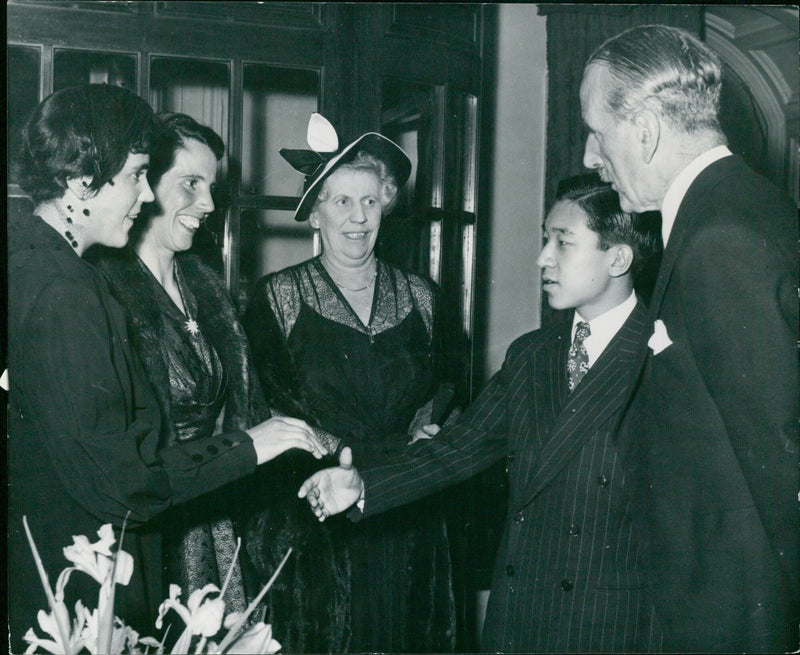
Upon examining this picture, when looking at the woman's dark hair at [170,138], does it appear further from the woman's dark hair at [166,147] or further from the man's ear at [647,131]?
the man's ear at [647,131]

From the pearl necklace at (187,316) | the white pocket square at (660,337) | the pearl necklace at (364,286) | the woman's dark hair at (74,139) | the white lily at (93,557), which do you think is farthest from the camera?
the pearl necklace at (364,286)

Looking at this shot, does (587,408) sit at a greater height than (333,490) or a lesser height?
greater

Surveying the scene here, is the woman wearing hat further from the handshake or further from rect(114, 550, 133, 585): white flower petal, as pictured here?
rect(114, 550, 133, 585): white flower petal

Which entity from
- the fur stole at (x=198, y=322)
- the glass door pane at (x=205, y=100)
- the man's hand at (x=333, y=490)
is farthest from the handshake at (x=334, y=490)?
the glass door pane at (x=205, y=100)

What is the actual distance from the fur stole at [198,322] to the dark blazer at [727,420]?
1004 mm

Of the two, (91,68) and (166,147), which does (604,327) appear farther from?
(91,68)

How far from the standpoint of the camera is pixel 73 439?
1.37m

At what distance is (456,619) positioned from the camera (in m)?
2.25

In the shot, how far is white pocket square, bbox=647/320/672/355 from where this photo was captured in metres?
1.35

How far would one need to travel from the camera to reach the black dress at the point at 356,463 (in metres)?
2.06

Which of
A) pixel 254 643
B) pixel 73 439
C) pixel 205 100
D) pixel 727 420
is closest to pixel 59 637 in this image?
pixel 254 643

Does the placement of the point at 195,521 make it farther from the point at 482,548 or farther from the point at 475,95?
the point at 475,95

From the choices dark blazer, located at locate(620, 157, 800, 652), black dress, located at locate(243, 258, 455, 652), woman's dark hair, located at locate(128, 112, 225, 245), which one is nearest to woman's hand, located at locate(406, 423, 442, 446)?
black dress, located at locate(243, 258, 455, 652)

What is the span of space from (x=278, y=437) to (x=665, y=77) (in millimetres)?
992
